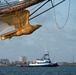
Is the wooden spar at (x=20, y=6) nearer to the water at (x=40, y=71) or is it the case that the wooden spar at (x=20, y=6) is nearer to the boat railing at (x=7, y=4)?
the boat railing at (x=7, y=4)

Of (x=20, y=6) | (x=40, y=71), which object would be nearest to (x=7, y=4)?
(x=20, y=6)

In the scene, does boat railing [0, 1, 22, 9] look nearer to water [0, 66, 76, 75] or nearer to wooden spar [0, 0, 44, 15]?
wooden spar [0, 0, 44, 15]

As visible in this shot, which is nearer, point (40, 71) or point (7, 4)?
point (7, 4)

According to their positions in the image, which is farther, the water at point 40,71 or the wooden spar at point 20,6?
the water at point 40,71

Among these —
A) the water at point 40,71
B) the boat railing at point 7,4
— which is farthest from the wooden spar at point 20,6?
the water at point 40,71

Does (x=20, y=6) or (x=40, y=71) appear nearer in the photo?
(x=20, y=6)

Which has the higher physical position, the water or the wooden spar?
the wooden spar

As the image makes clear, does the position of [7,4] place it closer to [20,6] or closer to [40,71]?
[20,6]

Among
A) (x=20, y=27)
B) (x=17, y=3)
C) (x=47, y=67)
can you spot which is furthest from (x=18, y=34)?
(x=47, y=67)

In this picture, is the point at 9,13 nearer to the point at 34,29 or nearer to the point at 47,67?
the point at 34,29

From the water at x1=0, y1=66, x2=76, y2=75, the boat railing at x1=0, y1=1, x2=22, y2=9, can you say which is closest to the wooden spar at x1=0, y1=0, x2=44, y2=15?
the boat railing at x1=0, y1=1, x2=22, y2=9

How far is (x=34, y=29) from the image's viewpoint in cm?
1316

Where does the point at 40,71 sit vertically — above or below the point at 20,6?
below

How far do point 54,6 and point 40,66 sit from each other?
10964 centimetres
